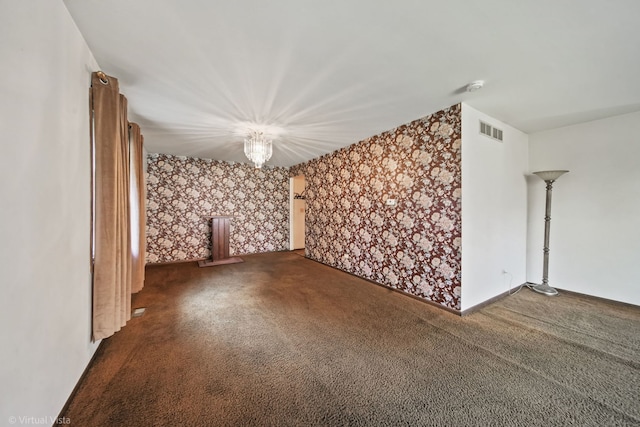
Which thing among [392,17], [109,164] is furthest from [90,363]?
[392,17]

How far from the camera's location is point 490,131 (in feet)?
9.49

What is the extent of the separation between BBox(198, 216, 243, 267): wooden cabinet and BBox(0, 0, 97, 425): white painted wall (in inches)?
134

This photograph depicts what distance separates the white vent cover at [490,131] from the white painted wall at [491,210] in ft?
0.19

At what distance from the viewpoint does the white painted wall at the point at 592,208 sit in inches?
108

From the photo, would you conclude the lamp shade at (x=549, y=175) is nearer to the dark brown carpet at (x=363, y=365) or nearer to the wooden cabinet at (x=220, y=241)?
the dark brown carpet at (x=363, y=365)

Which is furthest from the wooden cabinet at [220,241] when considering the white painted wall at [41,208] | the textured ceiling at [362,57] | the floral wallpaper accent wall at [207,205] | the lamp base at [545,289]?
the lamp base at [545,289]

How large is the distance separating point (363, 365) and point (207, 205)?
4.77 m

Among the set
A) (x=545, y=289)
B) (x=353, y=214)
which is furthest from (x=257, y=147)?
(x=545, y=289)

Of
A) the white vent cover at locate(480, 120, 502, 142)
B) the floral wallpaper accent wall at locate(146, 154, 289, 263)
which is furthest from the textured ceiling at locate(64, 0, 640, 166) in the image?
the floral wallpaper accent wall at locate(146, 154, 289, 263)

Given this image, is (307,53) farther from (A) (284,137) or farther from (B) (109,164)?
(A) (284,137)

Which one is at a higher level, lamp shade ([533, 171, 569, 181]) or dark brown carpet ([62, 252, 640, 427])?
lamp shade ([533, 171, 569, 181])

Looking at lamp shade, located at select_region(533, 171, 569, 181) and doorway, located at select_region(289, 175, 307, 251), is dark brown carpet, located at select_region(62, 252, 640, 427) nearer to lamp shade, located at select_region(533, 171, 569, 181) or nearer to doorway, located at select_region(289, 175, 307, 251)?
lamp shade, located at select_region(533, 171, 569, 181)

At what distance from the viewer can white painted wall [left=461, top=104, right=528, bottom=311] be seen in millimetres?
2594

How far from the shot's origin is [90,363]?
5.52 feet
